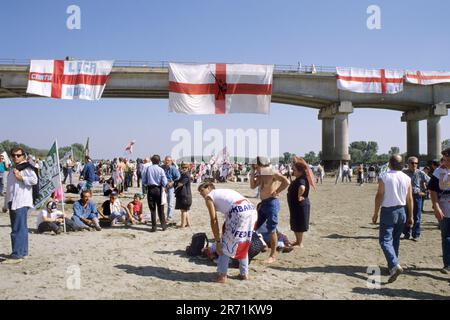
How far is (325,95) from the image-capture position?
124 feet

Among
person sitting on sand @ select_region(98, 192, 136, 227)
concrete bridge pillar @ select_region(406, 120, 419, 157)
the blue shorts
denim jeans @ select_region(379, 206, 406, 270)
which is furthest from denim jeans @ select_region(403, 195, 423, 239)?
concrete bridge pillar @ select_region(406, 120, 419, 157)

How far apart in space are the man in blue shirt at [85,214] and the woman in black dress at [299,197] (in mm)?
5108

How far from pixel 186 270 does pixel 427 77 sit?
1462 inches

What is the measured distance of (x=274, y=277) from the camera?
5855 mm

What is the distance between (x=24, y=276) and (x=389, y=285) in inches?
213

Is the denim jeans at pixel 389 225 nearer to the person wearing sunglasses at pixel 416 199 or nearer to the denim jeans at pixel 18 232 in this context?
the person wearing sunglasses at pixel 416 199

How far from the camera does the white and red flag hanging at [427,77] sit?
3512 cm

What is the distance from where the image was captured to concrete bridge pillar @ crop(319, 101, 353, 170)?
38906mm

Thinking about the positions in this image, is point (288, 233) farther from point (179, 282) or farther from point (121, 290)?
point (121, 290)

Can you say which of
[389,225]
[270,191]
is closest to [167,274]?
[270,191]

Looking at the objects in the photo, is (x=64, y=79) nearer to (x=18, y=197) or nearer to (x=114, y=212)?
(x=114, y=212)

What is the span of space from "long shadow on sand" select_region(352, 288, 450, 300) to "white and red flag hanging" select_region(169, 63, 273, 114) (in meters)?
24.5

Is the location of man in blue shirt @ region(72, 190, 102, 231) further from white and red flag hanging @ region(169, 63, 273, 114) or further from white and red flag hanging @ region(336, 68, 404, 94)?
white and red flag hanging @ region(336, 68, 404, 94)
